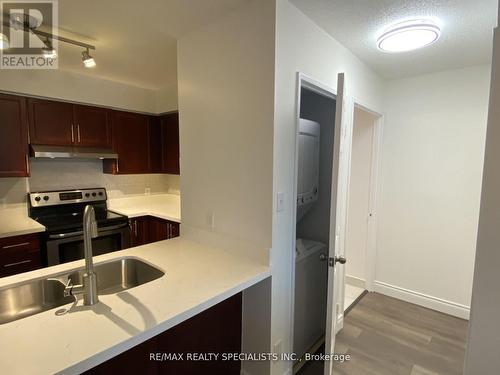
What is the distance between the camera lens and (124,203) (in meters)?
3.47

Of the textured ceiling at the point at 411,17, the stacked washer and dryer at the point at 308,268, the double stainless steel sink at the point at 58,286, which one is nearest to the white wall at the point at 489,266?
the textured ceiling at the point at 411,17

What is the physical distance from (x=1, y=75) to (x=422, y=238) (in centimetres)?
429

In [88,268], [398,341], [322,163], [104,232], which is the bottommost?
[398,341]

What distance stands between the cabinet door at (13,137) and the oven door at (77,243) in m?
0.72

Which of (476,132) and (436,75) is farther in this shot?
(436,75)

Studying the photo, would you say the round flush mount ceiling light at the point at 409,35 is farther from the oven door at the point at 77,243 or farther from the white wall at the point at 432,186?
the oven door at the point at 77,243

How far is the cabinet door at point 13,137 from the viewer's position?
243 cm

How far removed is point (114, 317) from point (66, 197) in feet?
7.89

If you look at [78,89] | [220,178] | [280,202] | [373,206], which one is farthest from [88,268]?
[373,206]

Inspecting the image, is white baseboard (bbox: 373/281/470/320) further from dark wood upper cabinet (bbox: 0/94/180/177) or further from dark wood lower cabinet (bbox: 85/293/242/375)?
dark wood upper cabinet (bbox: 0/94/180/177)

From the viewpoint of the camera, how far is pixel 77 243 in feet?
8.49

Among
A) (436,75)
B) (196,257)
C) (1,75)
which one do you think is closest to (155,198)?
(1,75)

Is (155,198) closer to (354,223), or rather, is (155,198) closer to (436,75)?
(354,223)

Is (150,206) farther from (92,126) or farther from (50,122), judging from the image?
(50,122)
